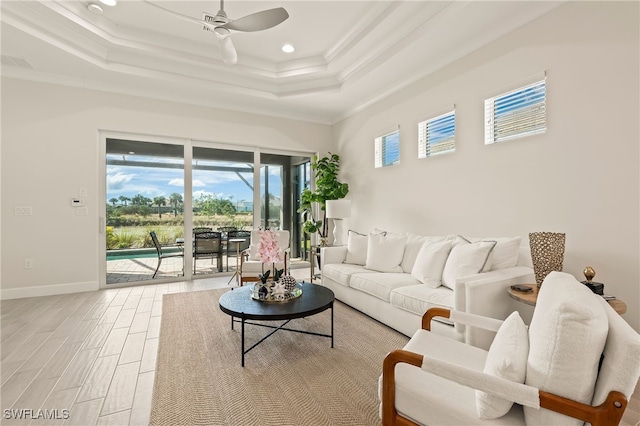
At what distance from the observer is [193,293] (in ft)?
14.5

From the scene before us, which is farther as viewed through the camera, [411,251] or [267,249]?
[411,251]

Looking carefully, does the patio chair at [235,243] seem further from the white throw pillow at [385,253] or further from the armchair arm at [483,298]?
the armchair arm at [483,298]

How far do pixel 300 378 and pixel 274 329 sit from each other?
0.93 metres

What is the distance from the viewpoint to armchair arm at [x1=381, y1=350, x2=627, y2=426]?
96 cm

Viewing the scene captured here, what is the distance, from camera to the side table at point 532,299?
1990 mm

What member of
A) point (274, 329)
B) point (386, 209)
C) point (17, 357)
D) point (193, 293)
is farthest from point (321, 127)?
point (17, 357)

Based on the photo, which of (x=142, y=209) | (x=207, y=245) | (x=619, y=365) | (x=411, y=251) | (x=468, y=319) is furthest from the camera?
(x=207, y=245)

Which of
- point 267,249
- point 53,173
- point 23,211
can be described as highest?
point 53,173

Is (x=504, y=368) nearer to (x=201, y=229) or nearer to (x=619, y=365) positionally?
(x=619, y=365)

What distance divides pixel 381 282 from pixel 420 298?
22.6 inches

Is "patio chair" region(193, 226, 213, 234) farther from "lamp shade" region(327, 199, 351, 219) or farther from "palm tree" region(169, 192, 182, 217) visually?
"lamp shade" region(327, 199, 351, 219)

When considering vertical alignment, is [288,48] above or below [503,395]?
above

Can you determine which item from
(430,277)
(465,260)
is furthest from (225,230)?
(465,260)

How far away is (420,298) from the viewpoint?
2.72 m
